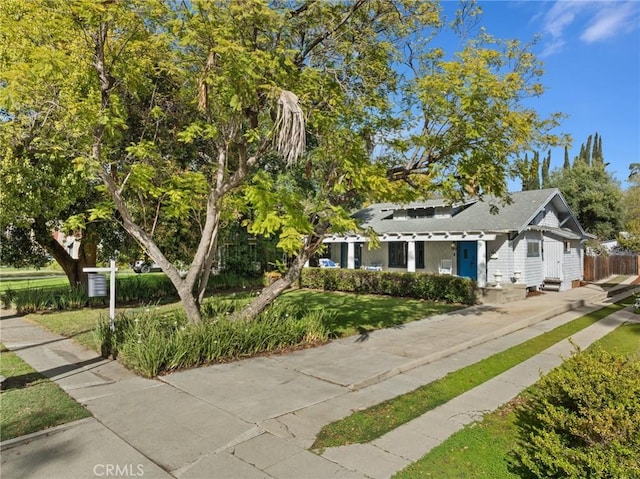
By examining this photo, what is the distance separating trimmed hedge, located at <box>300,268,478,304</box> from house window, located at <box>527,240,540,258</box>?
5.15m

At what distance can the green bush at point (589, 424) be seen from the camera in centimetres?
312

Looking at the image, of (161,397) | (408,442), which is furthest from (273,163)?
(408,442)

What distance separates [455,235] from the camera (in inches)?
734

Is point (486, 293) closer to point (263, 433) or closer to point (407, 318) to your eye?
point (407, 318)

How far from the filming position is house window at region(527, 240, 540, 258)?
18.9 meters

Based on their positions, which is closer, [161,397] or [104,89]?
[161,397]

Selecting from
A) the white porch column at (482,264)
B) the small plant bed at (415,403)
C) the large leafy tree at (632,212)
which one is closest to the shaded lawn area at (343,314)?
the small plant bed at (415,403)

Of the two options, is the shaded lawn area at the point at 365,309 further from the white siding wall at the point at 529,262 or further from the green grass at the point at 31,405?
the green grass at the point at 31,405

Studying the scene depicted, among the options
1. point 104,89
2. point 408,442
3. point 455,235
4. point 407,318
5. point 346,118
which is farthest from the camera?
point 455,235

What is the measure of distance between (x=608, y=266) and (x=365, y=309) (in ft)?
72.2

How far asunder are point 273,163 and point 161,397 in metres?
18.4

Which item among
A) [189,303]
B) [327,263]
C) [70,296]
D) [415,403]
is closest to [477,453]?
[415,403]

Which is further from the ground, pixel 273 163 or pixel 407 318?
pixel 273 163

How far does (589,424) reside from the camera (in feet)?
11.6
